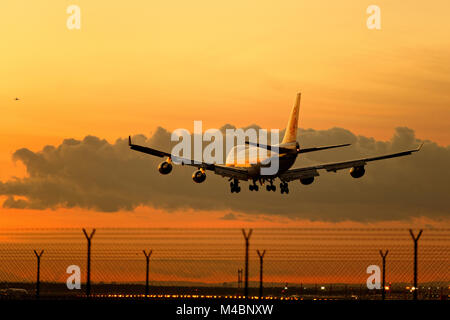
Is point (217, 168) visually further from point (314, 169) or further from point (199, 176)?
point (314, 169)

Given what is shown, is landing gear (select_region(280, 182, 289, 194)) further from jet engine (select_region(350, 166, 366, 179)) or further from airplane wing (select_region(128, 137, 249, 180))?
jet engine (select_region(350, 166, 366, 179))

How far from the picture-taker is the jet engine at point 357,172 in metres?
91.1

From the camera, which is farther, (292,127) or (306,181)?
(306,181)

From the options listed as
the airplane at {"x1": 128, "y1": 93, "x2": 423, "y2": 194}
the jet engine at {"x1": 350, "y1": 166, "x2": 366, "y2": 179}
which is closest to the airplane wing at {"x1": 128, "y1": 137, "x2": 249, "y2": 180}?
the airplane at {"x1": 128, "y1": 93, "x2": 423, "y2": 194}

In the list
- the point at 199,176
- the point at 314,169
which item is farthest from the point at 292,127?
the point at 199,176

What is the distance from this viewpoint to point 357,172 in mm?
91250

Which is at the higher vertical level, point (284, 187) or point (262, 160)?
point (262, 160)

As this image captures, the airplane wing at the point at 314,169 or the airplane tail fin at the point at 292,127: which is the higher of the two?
the airplane tail fin at the point at 292,127

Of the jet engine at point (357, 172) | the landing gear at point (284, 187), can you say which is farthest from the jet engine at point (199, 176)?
the jet engine at point (357, 172)

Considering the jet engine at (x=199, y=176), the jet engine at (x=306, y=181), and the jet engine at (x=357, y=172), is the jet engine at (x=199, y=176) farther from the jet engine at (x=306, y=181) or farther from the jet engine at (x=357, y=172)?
the jet engine at (x=357, y=172)

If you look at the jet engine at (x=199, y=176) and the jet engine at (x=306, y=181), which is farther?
the jet engine at (x=306, y=181)
